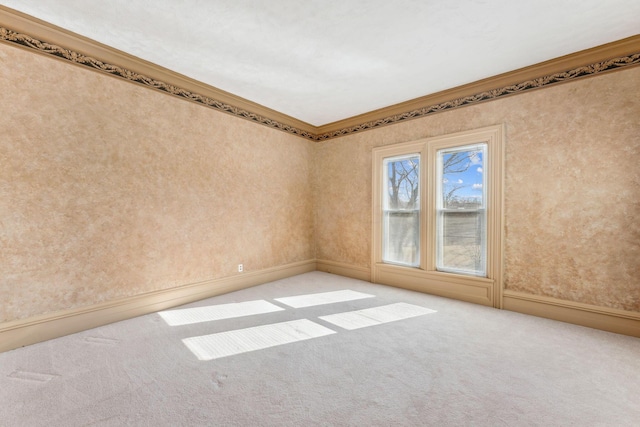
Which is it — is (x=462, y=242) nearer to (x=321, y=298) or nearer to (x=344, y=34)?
(x=321, y=298)

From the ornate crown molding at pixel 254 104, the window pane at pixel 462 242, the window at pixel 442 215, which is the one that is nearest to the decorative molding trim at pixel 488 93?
the ornate crown molding at pixel 254 104

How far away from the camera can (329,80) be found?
3.33 meters

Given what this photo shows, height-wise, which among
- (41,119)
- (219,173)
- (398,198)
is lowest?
(398,198)

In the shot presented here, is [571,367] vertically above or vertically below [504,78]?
below

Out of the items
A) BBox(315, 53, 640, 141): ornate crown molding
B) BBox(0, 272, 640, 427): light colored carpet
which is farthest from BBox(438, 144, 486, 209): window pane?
BBox(0, 272, 640, 427): light colored carpet

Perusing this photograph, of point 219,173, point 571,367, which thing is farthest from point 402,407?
point 219,173

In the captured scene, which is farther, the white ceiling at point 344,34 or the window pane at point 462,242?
the window pane at point 462,242

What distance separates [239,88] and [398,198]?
9.46ft

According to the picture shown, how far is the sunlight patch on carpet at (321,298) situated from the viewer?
3393 millimetres

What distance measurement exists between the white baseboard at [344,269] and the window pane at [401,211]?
443mm

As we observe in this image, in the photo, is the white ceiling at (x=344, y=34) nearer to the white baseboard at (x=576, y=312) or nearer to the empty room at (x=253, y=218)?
the empty room at (x=253, y=218)

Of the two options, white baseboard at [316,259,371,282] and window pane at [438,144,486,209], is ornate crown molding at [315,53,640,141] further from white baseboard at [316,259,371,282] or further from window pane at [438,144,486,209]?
white baseboard at [316,259,371,282]

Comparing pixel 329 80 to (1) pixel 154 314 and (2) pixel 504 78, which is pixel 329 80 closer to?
(2) pixel 504 78

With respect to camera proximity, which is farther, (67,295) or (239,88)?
(239,88)
